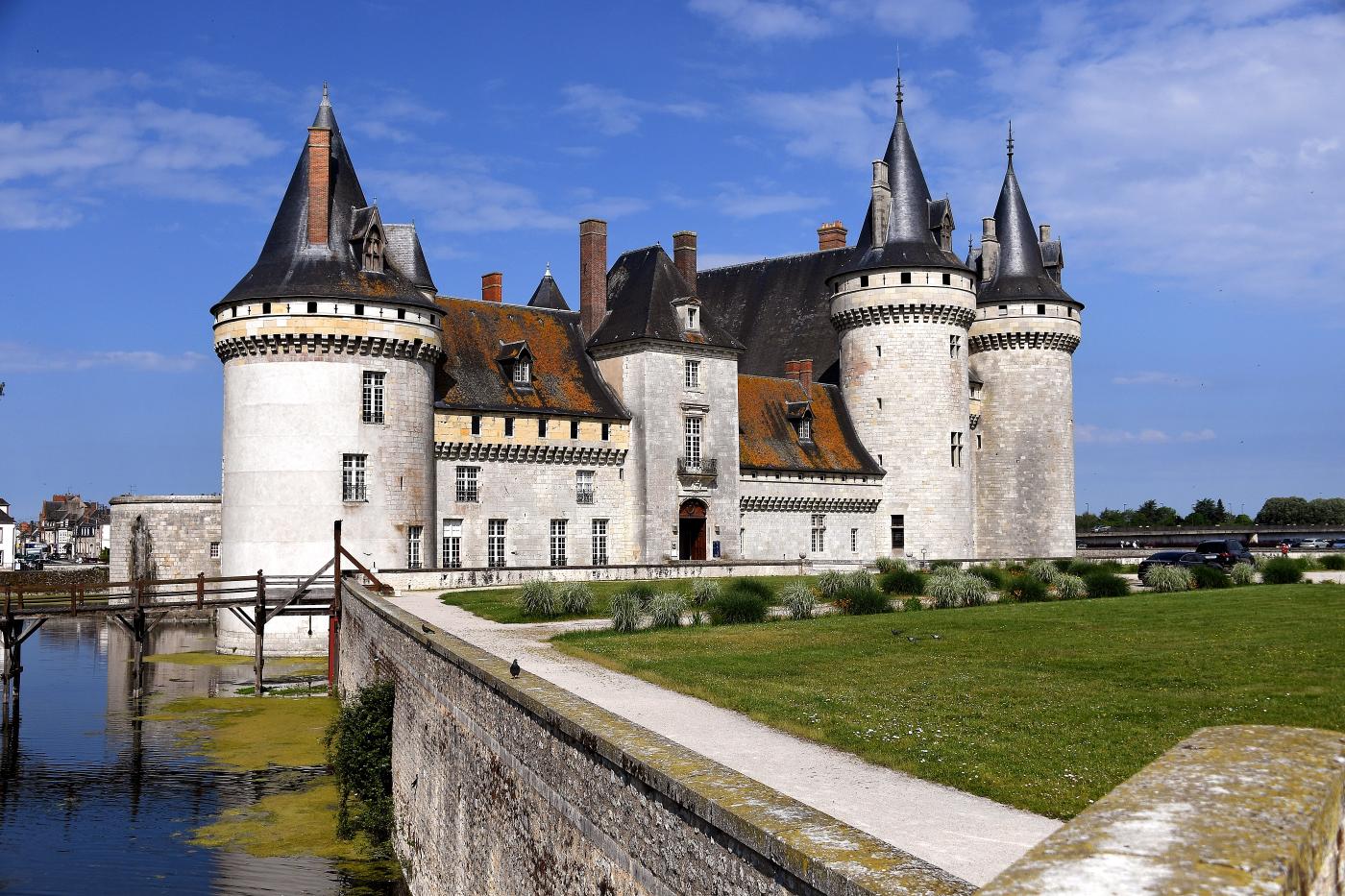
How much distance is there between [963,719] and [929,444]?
34544mm

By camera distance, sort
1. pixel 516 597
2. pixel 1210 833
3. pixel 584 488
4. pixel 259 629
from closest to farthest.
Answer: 1. pixel 1210 833
2. pixel 516 597
3. pixel 259 629
4. pixel 584 488

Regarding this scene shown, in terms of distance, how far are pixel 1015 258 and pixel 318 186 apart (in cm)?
Result: 2701

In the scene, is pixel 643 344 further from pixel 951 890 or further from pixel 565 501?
pixel 951 890

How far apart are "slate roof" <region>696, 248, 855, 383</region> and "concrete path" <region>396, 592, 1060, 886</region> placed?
35891mm

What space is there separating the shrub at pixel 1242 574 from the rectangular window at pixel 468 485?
2051cm

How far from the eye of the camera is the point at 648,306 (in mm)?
40031

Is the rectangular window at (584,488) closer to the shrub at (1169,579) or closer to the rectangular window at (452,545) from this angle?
the rectangular window at (452,545)

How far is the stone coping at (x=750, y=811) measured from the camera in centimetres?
509

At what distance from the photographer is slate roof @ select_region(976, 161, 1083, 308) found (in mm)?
47688

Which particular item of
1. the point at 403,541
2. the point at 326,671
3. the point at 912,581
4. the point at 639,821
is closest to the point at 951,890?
the point at 639,821

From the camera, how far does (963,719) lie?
1119 cm

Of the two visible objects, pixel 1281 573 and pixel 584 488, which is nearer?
pixel 1281 573

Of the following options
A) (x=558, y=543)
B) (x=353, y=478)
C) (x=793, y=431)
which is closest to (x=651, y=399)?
(x=558, y=543)

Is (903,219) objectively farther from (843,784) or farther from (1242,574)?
(843,784)
